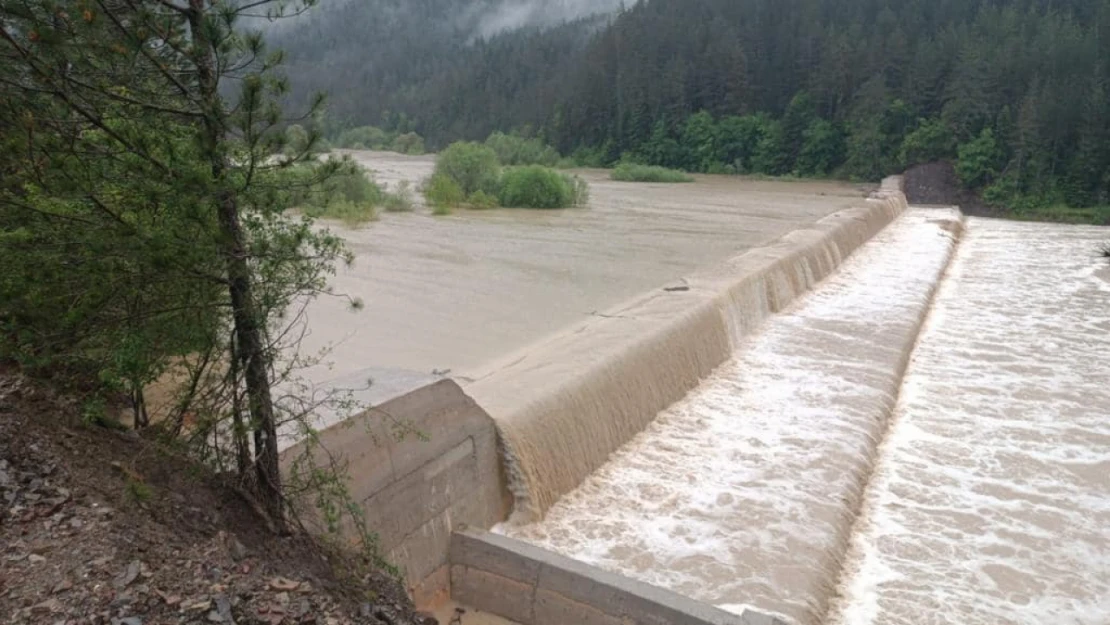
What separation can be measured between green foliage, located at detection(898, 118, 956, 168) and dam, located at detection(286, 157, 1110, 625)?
27104 mm

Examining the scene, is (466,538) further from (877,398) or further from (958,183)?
(958,183)

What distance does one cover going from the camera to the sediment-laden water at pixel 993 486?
539cm

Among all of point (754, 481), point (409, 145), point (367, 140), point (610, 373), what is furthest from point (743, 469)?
point (367, 140)

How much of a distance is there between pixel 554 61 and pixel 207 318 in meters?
79.3

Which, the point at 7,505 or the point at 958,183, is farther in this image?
the point at 958,183

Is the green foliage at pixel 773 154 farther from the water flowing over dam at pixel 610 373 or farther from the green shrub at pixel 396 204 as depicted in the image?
the water flowing over dam at pixel 610 373

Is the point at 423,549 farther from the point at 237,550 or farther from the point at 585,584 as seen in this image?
the point at 237,550

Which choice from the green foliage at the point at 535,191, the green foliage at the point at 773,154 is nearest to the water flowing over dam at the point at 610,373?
the green foliage at the point at 535,191

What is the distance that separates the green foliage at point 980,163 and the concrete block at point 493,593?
34505 mm

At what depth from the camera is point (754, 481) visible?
6746 millimetres

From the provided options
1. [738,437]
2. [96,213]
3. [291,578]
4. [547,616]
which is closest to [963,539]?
[738,437]

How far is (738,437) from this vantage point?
Result: 25.0ft

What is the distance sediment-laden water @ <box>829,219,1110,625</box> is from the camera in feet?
17.7

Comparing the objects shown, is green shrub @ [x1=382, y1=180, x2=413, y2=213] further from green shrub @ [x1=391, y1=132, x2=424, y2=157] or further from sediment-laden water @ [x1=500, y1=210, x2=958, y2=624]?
green shrub @ [x1=391, y1=132, x2=424, y2=157]
